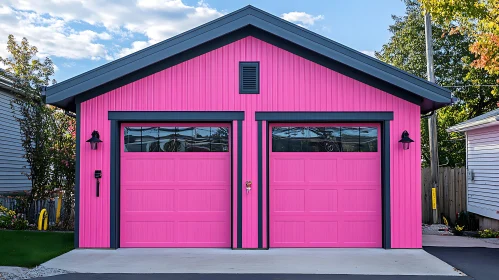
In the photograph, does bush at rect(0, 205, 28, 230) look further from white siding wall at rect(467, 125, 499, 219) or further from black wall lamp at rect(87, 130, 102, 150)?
white siding wall at rect(467, 125, 499, 219)

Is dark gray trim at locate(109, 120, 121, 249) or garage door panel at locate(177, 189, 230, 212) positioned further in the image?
garage door panel at locate(177, 189, 230, 212)

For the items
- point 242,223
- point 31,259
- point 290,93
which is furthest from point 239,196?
point 31,259

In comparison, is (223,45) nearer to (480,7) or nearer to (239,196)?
(239,196)

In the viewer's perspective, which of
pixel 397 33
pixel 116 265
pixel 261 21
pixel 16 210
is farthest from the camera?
pixel 397 33

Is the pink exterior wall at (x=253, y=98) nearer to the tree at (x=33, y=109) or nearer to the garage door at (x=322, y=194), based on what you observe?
the garage door at (x=322, y=194)

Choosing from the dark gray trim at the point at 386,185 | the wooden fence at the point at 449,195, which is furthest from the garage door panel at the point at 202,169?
the wooden fence at the point at 449,195

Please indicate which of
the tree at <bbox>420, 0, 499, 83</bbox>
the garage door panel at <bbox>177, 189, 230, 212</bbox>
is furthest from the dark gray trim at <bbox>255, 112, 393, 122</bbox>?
the tree at <bbox>420, 0, 499, 83</bbox>

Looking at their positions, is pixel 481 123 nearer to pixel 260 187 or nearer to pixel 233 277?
pixel 260 187

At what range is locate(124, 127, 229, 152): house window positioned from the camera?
937cm

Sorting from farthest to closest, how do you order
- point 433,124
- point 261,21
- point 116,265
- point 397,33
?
point 397,33
point 433,124
point 261,21
point 116,265

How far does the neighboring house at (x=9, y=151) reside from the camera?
15.4 meters

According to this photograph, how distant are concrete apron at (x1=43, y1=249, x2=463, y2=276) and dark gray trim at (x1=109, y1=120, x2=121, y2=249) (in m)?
0.32

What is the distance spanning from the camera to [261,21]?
8.91 meters

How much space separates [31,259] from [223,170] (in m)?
3.63
